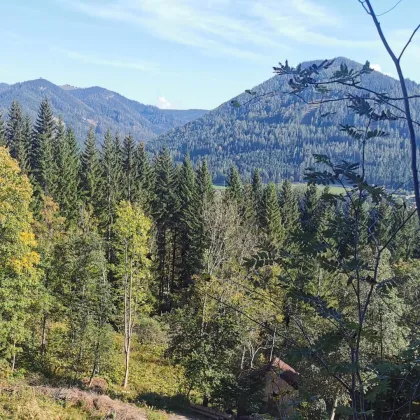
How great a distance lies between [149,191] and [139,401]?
25.9 meters

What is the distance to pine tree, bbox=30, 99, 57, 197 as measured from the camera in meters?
37.0

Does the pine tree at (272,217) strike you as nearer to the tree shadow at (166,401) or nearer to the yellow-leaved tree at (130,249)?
the yellow-leaved tree at (130,249)

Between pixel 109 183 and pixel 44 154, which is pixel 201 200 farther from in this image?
pixel 44 154

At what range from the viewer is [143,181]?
43.0m

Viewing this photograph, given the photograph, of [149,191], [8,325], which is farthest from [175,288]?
[8,325]

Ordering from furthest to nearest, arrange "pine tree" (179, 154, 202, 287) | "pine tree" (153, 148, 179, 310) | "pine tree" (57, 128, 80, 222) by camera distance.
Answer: "pine tree" (153, 148, 179, 310) → "pine tree" (57, 128, 80, 222) → "pine tree" (179, 154, 202, 287)

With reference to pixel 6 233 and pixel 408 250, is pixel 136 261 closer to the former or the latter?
pixel 6 233

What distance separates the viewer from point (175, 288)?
41125mm

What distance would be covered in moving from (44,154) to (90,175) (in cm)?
454

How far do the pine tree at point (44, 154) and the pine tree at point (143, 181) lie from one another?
321 inches

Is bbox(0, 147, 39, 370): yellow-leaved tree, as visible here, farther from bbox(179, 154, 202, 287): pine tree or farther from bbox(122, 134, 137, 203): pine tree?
bbox(122, 134, 137, 203): pine tree

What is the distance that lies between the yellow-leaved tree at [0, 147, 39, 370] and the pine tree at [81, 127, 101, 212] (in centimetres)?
2124

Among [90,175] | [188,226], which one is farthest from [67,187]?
[188,226]

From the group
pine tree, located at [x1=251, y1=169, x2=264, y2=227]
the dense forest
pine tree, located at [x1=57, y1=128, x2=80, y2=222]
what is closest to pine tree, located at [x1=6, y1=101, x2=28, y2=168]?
the dense forest
